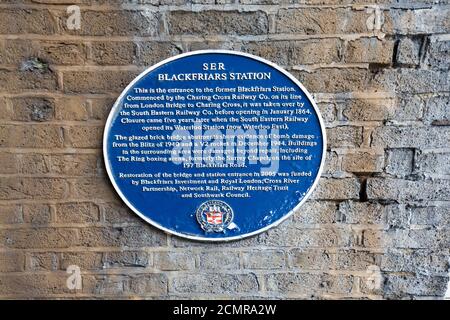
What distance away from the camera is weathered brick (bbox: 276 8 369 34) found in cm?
205

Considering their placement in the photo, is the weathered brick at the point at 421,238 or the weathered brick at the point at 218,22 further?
the weathered brick at the point at 421,238

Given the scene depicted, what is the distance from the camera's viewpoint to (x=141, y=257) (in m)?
2.27

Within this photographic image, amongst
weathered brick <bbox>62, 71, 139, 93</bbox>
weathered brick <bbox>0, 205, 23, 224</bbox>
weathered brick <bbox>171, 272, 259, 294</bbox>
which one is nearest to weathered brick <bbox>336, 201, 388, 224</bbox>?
weathered brick <bbox>171, 272, 259, 294</bbox>

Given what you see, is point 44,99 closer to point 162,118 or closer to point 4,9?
point 4,9

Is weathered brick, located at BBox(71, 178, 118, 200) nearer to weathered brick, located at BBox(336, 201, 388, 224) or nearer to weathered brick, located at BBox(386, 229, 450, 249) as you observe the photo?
weathered brick, located at BBox(336, 201, 388, 224)

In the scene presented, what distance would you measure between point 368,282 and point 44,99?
6.05 feet

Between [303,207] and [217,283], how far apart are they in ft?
1.94

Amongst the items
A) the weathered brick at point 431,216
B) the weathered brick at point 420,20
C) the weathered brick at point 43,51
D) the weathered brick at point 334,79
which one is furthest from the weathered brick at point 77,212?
the weathered brick at point 420,20

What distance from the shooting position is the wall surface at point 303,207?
6.76 ft

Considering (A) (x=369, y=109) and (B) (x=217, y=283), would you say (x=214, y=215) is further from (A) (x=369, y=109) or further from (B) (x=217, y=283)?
(A) (x=369, y=109)

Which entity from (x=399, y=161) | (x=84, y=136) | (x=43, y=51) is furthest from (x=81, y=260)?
(x=399, y=161)

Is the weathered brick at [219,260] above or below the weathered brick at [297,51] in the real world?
below

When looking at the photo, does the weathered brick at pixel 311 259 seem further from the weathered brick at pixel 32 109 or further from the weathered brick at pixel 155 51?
the weathered brick at pixel 32 109

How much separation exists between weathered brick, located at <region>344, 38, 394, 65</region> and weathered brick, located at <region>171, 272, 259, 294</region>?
3.90 feet
